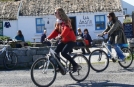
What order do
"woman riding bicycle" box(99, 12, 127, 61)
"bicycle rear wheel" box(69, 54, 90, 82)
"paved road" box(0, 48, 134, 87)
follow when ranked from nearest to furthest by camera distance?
"paved road" box(0, 48, 134, 87) < "bicycle rear wheel" box(69, 54, 90, 82) < "woman riding bicycle" box(99, 12, 127, 61)

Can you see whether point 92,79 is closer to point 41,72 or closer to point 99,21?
point 41,72

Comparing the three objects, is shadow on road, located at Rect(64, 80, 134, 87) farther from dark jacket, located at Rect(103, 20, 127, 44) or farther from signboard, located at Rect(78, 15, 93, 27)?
signboard, located at Rect(78, 15, 93, 27)

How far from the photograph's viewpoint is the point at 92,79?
33.0 ft

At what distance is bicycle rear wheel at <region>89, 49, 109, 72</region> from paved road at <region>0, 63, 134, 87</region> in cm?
17

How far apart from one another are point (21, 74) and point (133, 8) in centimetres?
5501

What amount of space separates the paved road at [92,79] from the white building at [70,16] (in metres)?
18.9

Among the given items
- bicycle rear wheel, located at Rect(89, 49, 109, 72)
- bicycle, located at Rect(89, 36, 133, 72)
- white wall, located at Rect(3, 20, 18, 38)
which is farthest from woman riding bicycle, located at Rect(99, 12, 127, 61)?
white wall, located at Rect(3, 20, 18, 38)

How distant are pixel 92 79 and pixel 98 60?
64.4 inches

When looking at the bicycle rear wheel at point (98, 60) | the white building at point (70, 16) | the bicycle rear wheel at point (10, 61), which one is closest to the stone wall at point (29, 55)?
the bicycle rear wheel at point (10, 61)

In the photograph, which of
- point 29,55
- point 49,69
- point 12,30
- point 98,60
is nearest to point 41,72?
point 49,69

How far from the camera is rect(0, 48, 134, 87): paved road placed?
9367mm

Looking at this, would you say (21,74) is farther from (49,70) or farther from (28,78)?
(49,70)

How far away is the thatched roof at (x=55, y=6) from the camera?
101 feet

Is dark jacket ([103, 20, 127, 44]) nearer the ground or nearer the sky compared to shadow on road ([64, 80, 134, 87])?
nearer the sky
